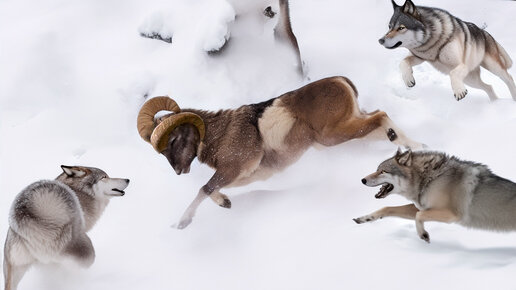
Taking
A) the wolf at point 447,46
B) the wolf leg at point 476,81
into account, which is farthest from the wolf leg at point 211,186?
the wolf leg at point 476,81

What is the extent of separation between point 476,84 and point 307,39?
0.63 metres

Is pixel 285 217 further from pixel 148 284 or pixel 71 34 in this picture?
pixel 71 34

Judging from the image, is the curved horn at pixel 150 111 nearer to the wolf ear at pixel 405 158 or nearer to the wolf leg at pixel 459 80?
the wolf ear at pixel 405 158

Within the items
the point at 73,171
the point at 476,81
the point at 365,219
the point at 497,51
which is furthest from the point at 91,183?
the point at 497,51

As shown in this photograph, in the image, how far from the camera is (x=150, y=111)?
248 centimetres

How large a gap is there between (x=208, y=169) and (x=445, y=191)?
2.65ft

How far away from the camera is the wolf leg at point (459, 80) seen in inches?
101

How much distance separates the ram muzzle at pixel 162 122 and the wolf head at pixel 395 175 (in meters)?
0.61

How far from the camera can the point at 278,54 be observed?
109 inches

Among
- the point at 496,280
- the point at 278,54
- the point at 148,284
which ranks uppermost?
the point at 278,54

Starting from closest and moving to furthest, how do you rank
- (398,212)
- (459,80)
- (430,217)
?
(430,217), (398,212), (459,80)

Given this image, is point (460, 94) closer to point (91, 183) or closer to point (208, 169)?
point (208, 169)

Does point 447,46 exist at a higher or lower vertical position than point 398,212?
higher

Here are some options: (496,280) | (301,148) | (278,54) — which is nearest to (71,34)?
(278,54)
